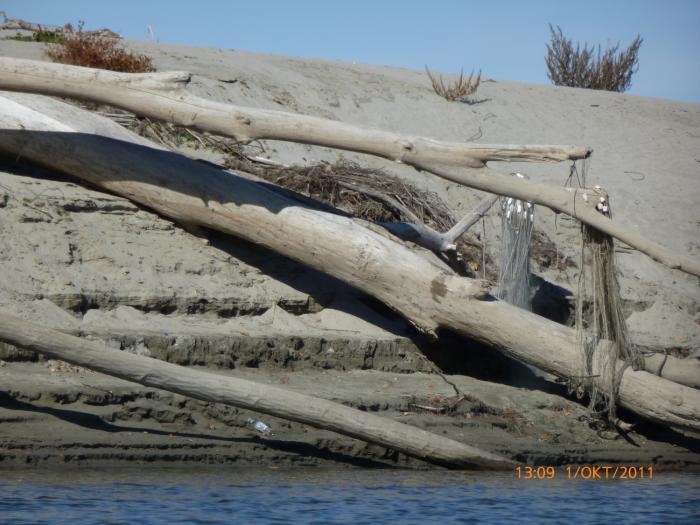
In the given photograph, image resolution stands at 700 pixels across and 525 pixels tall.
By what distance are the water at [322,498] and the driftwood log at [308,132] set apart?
7.18 ft

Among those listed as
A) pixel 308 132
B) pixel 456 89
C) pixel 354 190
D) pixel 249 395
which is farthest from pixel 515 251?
pixel 456 89

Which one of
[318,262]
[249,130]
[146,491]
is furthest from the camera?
[318,262]

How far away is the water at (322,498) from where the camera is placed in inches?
213

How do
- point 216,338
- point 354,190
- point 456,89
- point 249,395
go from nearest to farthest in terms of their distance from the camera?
point 249,395 < point 216,338 < point 354,190 < point 456,89

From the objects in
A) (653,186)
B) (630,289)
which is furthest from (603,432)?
(653,186)

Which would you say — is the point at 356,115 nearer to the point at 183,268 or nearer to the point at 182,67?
the point at 182,67

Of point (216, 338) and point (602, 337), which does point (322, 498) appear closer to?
point (216, 338)

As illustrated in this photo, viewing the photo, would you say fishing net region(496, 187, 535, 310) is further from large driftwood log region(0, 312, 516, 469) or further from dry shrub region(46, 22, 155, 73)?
dry shrub region(46, 22, 155, 73)

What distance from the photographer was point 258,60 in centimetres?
1667

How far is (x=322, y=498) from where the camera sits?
6008 millimetres

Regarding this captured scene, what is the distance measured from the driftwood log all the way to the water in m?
2.19

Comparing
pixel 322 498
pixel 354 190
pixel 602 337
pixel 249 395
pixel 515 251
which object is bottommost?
pixel 322 498

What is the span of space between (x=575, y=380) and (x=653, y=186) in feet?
27.3

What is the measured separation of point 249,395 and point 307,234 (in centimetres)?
216
